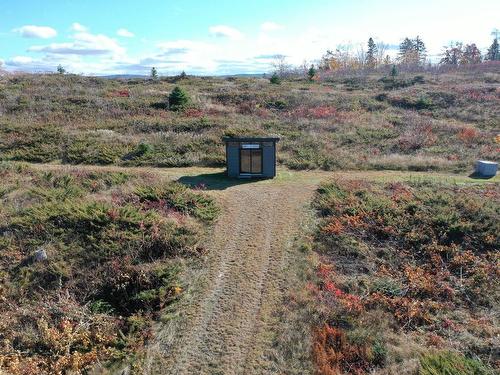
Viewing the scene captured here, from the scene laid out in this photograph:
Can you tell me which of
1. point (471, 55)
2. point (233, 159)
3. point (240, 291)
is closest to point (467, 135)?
point (233, 159)

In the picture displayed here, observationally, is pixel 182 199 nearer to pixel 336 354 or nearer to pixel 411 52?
pixel 336 354

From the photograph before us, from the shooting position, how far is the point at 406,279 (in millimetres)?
16172

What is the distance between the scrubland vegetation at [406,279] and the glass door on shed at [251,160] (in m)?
4.91

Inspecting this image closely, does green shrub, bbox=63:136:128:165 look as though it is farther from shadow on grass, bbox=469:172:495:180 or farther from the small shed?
shadow on grass, bbox=469:172:495:180

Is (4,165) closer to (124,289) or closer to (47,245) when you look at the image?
(47,245)

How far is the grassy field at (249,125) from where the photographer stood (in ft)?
99.0

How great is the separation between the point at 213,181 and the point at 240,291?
11.7 meters

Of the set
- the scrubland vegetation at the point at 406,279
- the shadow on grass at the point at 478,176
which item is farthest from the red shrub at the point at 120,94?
the shadow on grass at the point at 478,176

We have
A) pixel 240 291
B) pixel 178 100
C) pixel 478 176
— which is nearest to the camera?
pixel 240 291

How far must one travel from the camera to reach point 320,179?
26172 millimetres

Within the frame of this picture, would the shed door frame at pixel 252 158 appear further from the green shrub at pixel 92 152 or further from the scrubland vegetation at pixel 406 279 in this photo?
the green shrub at pixel 92 152

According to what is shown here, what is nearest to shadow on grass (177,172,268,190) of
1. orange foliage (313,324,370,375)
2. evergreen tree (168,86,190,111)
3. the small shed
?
the small shed

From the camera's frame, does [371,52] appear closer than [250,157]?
No

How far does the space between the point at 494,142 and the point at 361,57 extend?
13527 centimetres
